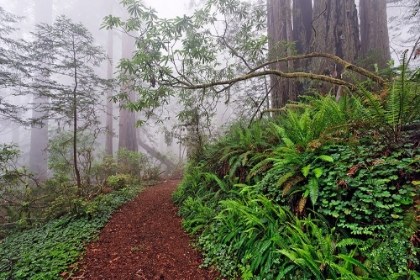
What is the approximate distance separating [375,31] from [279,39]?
2.66 m

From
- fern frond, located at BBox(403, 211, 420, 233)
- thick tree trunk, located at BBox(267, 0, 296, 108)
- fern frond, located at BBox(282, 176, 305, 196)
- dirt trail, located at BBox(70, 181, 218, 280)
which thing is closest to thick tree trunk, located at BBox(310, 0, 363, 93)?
thick tree trunk, located at BBox(267, 0, 296, 108)

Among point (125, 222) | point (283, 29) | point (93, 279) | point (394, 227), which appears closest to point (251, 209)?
point (394, 227)

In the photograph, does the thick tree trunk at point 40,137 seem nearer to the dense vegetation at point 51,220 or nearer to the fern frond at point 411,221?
the dense vegetation at point 51,220

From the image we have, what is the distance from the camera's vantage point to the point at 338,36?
5.57 m

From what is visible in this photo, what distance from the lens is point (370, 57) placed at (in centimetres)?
482

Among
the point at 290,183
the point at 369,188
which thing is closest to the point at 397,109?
the point at 369,188

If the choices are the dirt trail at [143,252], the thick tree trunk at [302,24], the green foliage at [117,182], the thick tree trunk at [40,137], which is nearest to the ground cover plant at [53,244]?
the dirt trail at [143,252]

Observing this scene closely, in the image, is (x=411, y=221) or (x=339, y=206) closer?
(x=411, y=221)

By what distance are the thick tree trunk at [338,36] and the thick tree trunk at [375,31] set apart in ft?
1.17

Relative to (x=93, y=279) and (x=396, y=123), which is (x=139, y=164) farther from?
(x=396, y=123)

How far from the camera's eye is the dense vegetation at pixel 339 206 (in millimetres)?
1672

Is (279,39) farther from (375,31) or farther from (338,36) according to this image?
(375,31)

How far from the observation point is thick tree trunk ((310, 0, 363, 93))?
5391 mm

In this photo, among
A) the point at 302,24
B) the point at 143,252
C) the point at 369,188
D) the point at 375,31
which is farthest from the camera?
the point at 302,24
